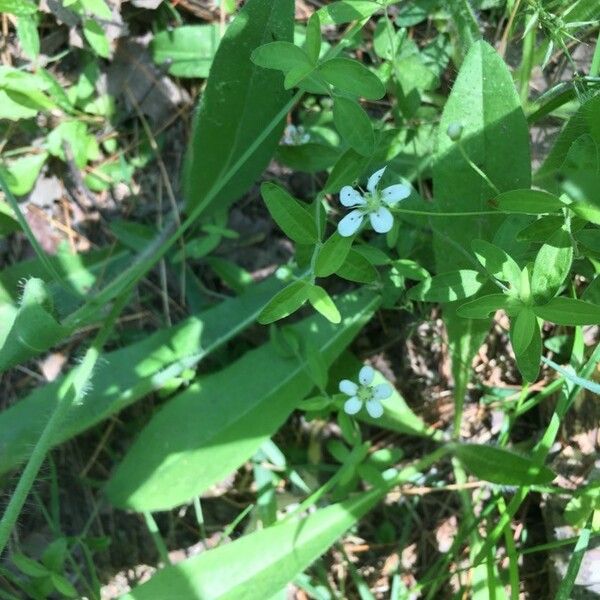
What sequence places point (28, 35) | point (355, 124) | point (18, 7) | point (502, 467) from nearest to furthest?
point (355, 124), point (502, 467), point (18, 7), point (28, 35)

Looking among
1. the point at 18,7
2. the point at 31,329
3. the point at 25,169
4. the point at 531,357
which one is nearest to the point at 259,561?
the point at 31,329

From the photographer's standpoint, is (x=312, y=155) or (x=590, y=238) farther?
(x=312, y=155)

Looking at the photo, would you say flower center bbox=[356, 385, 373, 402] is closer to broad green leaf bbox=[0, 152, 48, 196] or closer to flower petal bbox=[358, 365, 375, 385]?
flower petal bbox=[358, 365, 375, 385]

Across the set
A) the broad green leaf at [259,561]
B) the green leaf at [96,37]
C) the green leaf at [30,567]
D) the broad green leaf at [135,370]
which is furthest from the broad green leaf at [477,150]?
the green leaf at [30,567]

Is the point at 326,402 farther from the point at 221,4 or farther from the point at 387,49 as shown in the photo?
the point at 221,4

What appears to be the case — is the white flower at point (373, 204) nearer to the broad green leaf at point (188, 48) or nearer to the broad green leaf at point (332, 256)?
the broad green leaf at point (332, 256)

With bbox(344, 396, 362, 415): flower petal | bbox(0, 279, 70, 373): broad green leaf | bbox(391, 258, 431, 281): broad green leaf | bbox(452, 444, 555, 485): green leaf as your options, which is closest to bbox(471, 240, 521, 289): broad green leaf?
bbox(391, 258, 431, 281): broad green leaf

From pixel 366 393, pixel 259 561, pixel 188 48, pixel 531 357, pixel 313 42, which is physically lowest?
pixel 259 561

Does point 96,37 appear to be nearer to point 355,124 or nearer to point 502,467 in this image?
point 355,124

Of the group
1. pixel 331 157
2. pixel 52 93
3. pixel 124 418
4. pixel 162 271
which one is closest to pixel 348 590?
pixel 124 418
